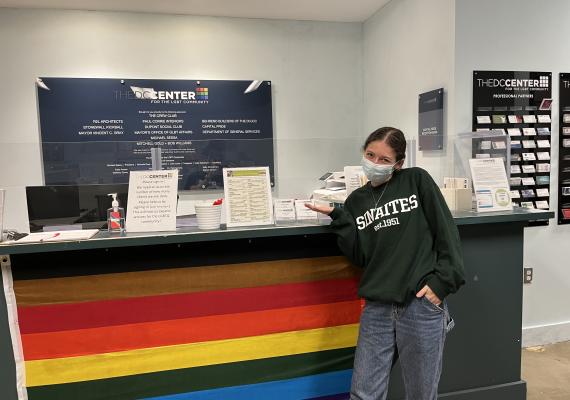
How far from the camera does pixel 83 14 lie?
3.66 metres

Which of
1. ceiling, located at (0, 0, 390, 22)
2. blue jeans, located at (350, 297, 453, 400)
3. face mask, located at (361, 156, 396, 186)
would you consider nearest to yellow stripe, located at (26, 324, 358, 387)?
blue jeans, located at (350, 297, 453, 400)

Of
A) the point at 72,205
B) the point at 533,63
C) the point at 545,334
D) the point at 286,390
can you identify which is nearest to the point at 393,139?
the point at 286,390

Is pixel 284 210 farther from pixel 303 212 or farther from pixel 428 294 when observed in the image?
pixel 428 294

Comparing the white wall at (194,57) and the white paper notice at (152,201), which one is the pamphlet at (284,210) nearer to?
the white paper notice at (152,201)

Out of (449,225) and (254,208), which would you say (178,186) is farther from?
(449,225)

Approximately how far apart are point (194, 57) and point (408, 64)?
5.94 feet

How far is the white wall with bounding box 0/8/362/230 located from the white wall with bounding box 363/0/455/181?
0.90ft

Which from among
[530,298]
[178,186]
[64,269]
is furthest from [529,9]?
[64,269]

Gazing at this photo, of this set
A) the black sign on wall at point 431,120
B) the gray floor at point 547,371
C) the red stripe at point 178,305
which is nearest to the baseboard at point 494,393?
the gray floor at point 547,371

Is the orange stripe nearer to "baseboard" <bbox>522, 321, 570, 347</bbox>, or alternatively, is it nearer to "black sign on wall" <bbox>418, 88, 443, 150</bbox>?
"black sign on wall" <bbox>418, 88, 443, 150</bbox>

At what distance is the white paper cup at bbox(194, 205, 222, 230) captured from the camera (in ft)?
5.96

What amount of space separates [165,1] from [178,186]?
225 cm

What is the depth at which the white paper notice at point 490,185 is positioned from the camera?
213cm

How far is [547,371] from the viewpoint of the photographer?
2795 millimetres
